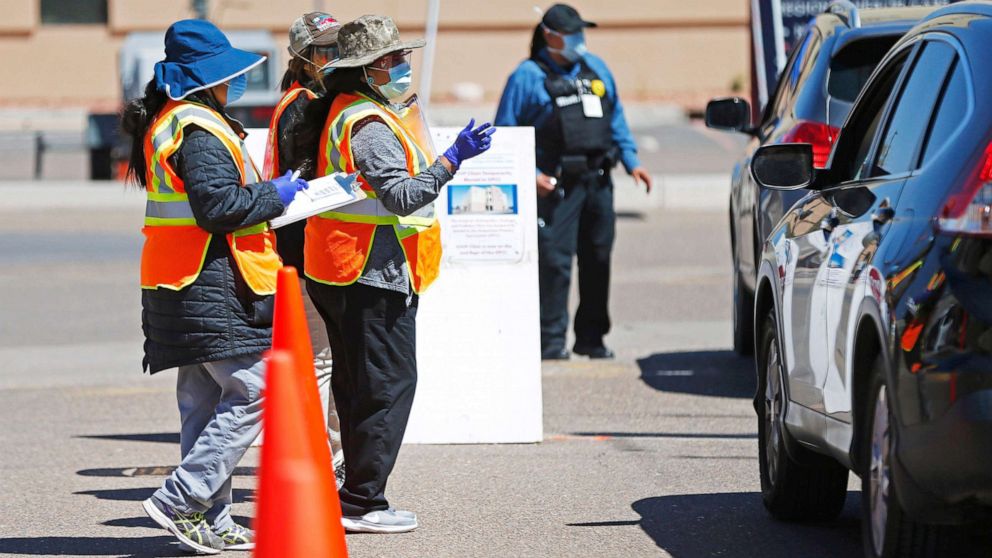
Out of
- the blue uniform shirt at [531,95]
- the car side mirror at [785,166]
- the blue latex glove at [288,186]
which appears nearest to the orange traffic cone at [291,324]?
the blue latex glove at [288,186]

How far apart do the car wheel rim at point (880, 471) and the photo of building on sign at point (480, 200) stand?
347 cm

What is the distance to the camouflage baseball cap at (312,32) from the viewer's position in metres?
6.84

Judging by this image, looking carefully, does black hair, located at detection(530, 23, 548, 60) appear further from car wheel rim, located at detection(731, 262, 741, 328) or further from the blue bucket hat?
the blue bucket hat

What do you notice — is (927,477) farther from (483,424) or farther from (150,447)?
(150,447)

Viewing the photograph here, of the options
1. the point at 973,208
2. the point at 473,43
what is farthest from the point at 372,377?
the point at 473,43

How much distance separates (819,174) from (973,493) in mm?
1901

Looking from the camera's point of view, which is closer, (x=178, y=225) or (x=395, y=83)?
(x=178, y=225)

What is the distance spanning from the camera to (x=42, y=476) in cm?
742

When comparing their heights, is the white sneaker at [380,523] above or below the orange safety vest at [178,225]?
below

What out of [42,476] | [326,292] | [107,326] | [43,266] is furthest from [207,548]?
[43,266]

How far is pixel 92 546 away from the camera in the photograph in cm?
597

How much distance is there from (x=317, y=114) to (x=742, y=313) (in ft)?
13.5

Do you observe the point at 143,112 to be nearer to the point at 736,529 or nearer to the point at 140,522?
the point at 140,522

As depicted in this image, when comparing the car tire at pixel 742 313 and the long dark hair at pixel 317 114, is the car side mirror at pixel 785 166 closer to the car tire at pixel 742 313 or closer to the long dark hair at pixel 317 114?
the long dark hair at pixel 317 114
